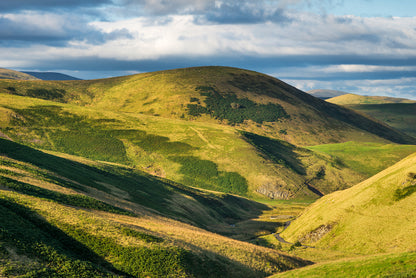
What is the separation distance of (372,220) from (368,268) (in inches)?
844

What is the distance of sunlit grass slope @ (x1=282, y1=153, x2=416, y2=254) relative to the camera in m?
50.0

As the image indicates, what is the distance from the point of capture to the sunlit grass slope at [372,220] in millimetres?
49969

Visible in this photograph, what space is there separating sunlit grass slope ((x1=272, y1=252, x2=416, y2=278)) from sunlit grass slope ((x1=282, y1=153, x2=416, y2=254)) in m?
10.3

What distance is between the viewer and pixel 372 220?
5491 cm

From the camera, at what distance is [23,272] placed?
3309 centimetres

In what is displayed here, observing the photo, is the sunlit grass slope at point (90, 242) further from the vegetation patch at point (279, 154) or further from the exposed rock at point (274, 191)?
the vegetation patch at point (279, 154)

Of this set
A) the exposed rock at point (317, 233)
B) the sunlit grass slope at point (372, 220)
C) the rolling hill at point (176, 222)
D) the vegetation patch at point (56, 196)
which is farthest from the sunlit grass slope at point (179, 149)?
the vegetation patch at point (56, 196)

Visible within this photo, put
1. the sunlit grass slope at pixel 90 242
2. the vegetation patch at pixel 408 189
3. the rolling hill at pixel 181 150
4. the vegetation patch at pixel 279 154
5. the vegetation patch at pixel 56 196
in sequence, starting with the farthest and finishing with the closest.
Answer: the vegetation patch at pixel 279 154 → the rolling hill at pixel 181 150 → the vegetation patch at pixel 408 189 → the vegetation patch at pixel 56 196 → the sunlit grass slope at pixel 90 242

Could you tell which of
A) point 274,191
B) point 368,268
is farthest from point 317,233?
point 274,191

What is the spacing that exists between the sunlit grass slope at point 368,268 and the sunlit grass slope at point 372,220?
10.3 m

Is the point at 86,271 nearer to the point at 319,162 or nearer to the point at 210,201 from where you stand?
the point at 210,201

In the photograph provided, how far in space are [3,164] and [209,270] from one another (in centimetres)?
4396

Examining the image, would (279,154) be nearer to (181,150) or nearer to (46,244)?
(181,150)

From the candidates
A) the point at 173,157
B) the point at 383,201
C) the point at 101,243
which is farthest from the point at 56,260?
the point at 173,157
